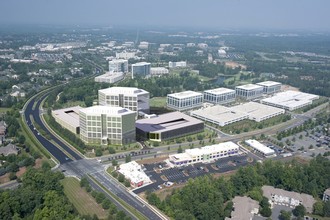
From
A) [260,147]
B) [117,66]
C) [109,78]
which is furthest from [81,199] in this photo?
[117,66]

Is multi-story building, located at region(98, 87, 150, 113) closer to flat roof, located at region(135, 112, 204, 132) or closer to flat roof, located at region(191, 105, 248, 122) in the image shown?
flat roof, located at region(135, 112, 204, 132)

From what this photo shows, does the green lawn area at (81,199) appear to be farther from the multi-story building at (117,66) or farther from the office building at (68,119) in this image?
the multi-story building at (117,66)

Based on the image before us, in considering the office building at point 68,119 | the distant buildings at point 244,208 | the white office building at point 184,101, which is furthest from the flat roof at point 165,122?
the distant buildings at point 244,208

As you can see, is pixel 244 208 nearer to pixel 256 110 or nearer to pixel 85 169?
pixel 85 169

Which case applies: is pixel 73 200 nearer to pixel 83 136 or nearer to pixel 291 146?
pixel 83 136

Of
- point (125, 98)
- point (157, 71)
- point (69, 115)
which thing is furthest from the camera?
point (157, 71)

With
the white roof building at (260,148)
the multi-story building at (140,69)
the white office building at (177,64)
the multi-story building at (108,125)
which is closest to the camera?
the white roof building at (260,148)
